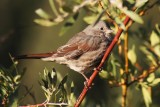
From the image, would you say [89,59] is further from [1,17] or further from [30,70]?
[1,17]

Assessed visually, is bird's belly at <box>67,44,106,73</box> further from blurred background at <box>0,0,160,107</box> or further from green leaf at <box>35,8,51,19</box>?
green leaf at <box>35,8,51,19</box>

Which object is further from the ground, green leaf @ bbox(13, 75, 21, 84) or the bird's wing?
the bird's wing

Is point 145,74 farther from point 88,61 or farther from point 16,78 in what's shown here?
point 16,78

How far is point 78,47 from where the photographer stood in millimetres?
4703

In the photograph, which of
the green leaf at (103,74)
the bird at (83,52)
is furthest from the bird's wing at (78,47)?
the green leaf at (103,74)

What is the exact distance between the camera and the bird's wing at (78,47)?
468 centimetres

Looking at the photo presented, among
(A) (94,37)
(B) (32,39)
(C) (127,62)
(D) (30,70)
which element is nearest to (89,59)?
(A) (94,37)

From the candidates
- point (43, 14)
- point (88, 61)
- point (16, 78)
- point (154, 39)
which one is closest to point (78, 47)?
point (88, 61)

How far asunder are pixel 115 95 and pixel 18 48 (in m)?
3.66

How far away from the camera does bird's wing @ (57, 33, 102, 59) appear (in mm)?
4676

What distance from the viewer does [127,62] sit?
12.6 ft

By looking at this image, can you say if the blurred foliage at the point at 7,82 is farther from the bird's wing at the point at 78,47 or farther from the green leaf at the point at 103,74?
the bird's wing at the point at 78,47

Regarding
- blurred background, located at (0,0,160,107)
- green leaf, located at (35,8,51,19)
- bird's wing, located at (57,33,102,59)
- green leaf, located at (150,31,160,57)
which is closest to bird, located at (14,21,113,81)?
bird's wing, located at (57,33,102,59)

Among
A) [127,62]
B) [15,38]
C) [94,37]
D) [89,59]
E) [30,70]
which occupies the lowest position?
[127,62]
